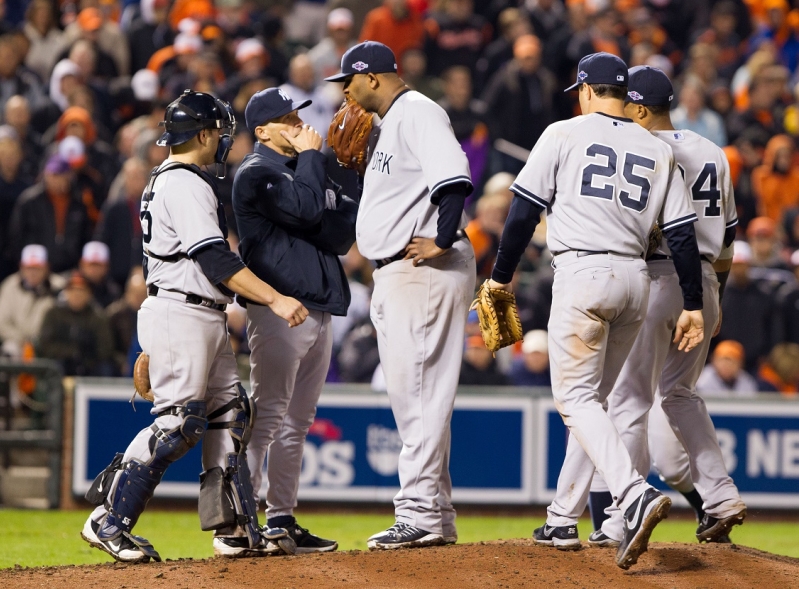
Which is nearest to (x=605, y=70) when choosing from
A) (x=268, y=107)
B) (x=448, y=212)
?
(x=448, y=212)

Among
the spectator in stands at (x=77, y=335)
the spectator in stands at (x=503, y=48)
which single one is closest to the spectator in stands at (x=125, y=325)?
the spectator in stands at (x=77, y=335)

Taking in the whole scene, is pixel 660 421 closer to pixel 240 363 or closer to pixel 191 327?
pixel 191 327

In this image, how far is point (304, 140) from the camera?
6262mm

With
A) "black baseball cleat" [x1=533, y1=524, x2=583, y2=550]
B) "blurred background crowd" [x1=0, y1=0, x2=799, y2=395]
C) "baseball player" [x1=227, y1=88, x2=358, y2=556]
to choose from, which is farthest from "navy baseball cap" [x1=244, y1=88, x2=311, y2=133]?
"blurred background crowd" [x1=0, y1=0, x2=799, y2=395]

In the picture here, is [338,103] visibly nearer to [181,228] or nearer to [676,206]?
[181,228]

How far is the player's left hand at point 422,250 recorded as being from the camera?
234 inches

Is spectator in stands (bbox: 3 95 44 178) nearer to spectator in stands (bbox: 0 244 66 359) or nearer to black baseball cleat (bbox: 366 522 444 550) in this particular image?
spectator in stands (bbox: 0 244 66 359)

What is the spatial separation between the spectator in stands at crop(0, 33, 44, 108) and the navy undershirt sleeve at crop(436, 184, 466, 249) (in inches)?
374

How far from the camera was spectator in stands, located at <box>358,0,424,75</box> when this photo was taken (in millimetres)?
15102

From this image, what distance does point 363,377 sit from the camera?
37.3ft

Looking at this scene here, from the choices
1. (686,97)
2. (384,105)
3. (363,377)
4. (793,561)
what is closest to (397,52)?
(686,97)

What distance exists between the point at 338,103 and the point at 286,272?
811 cm

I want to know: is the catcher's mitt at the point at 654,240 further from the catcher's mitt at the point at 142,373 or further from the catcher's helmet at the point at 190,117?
the catcher's mitt at the point at 142,373

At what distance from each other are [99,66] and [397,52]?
358 centimetres
